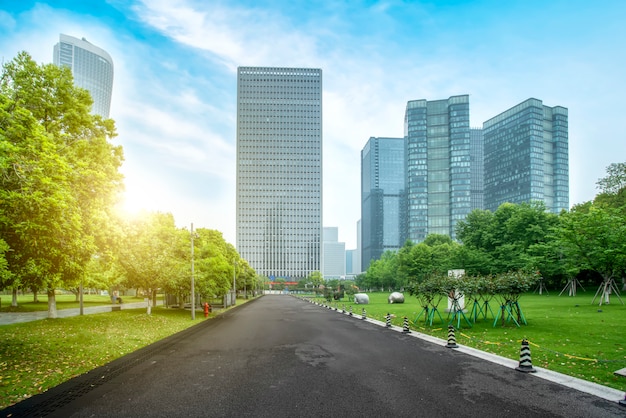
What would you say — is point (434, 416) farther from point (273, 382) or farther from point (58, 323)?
point (58, 323)

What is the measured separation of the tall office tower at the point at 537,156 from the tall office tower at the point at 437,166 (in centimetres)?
3197

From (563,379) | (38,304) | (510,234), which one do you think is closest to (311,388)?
(563,379)

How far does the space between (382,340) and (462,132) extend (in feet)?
547

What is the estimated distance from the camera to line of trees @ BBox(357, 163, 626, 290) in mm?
35125

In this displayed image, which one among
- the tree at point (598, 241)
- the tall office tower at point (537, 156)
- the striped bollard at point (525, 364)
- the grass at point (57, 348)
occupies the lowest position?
the grass at point (57, 348)

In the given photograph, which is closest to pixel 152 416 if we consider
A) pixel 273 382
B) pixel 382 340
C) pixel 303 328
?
pixel 273 382

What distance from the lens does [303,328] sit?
24.1m

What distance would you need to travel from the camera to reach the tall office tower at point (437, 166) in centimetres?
16400

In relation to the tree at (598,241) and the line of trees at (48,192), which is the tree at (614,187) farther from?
the line of trees at (48,192)

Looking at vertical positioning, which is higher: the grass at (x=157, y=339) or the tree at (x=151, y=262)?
the tree at (x=151, y=262)

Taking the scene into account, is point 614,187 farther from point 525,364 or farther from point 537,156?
point 537,156

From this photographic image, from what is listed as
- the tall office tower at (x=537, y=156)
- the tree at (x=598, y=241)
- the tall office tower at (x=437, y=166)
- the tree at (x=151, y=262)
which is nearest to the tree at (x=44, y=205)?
the tree at (x=151, y=262)

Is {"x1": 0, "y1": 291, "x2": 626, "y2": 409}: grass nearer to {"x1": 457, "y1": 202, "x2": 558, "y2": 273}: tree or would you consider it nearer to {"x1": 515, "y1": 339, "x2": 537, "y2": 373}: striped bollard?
{"x1": 515, "y1": 339, "x2": 537, "y2": 373}: striped bollard

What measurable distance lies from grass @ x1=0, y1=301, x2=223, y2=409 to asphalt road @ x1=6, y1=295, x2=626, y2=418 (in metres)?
0.80
